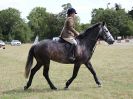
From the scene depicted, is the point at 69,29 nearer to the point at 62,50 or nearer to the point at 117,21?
the point at 62,50

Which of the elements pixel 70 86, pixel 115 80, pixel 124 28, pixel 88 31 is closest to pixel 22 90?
pixel 70 86

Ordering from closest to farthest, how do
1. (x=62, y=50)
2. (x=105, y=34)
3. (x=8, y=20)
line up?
(x=62, y=50), (x=105, y=34), (x=8, y=20)

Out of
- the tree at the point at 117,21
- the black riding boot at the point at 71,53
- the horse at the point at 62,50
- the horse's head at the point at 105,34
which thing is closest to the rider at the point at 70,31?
the black riding boot at the point at 71,53

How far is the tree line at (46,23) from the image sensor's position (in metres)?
129

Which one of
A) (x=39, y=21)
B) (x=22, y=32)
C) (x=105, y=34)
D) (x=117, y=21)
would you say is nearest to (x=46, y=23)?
(x=39, y=21)

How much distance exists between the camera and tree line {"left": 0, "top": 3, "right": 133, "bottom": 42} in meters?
129

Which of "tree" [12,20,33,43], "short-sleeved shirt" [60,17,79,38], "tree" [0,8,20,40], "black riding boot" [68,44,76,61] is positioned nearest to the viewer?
"short-sleeved shirt" [60,17,79,38]

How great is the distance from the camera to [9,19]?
161 m

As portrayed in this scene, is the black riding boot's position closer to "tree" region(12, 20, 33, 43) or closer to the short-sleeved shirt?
the short-sleeved shirt

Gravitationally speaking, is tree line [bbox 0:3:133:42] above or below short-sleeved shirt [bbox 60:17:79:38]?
below

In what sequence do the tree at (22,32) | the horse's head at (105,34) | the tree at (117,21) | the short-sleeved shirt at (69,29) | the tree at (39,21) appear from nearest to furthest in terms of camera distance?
the short-sleeved shirt at (69,29) → the horse's head at (105,34) → the tree at (117,21) → the tree at (39,21) → the tree at (22,32)

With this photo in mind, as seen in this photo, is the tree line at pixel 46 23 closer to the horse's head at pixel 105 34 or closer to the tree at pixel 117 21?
the tree at pixel 117 21

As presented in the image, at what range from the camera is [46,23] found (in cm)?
14325

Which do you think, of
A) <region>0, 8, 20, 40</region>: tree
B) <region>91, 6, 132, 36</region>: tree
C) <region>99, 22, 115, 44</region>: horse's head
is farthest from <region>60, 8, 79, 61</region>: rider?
<region>0, 8, 20, 40</region>: tree
